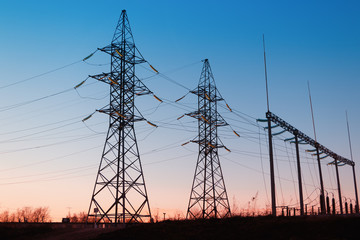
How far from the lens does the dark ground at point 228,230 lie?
2223 centimetres

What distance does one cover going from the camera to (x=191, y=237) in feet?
84.0

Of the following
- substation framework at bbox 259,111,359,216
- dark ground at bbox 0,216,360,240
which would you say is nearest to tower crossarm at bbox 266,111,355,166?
substation framework at bbox 259,111,359,216

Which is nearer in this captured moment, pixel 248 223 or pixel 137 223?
pixel 248 223

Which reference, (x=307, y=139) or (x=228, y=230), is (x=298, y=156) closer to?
(x=307, y=139)

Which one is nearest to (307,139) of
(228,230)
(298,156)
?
(298,156)

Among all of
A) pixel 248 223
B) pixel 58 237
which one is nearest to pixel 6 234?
pixel 58 237

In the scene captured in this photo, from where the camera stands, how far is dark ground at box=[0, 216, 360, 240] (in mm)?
22234

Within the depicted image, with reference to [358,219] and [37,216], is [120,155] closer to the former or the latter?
[358,219]

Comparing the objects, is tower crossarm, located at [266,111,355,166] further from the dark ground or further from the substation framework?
the dark ground

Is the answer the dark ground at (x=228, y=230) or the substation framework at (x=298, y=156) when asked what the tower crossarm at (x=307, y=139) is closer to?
the substation framework at (x=298, y=156)

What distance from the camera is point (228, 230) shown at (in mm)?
25859

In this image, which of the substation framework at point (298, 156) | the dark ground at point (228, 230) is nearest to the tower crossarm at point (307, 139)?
the substation framework at point (298, 156)

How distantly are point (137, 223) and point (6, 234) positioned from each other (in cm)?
1267

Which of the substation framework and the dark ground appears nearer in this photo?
the dark ground
